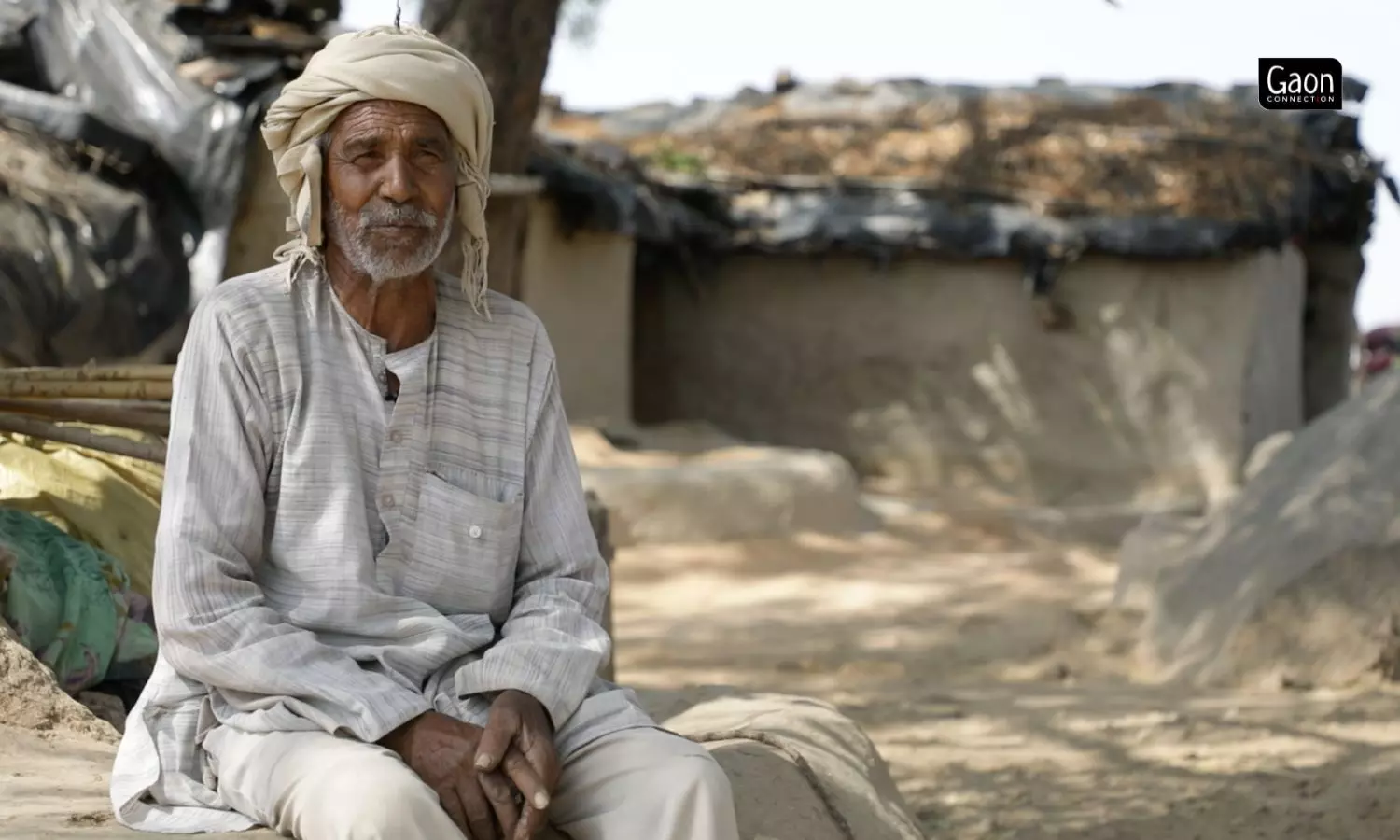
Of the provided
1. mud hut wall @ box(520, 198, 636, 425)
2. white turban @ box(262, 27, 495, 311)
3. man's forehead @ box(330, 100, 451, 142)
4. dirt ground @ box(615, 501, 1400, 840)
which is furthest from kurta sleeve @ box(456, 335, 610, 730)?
mud hut wall @ box(520, 198, 636, 425)

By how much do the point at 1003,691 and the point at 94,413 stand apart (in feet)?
11.3

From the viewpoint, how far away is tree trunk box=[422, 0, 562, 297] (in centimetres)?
555

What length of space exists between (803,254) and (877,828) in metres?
10.3

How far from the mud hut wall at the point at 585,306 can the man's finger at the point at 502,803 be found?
8.98 m

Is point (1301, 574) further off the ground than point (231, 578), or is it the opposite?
point (231, 578)

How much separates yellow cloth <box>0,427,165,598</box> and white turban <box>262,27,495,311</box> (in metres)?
1.46

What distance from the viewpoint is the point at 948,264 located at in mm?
13133

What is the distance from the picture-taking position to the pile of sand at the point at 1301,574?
555 centimetres

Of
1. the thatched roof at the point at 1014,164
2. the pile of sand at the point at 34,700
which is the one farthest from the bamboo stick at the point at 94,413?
the thatched roof at the point at 1014,164

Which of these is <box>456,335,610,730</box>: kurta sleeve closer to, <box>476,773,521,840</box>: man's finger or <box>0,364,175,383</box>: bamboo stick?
<box>476,773,521,840</box>: man's finger

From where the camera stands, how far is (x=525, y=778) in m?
2.32

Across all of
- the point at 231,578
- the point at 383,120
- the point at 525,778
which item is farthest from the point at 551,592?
the point at 383,120

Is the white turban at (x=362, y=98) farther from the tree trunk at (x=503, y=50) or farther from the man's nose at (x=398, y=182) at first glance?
the tree trunk at (x=503, y=50)

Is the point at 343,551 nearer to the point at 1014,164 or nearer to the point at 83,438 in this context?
the point at 83,438
